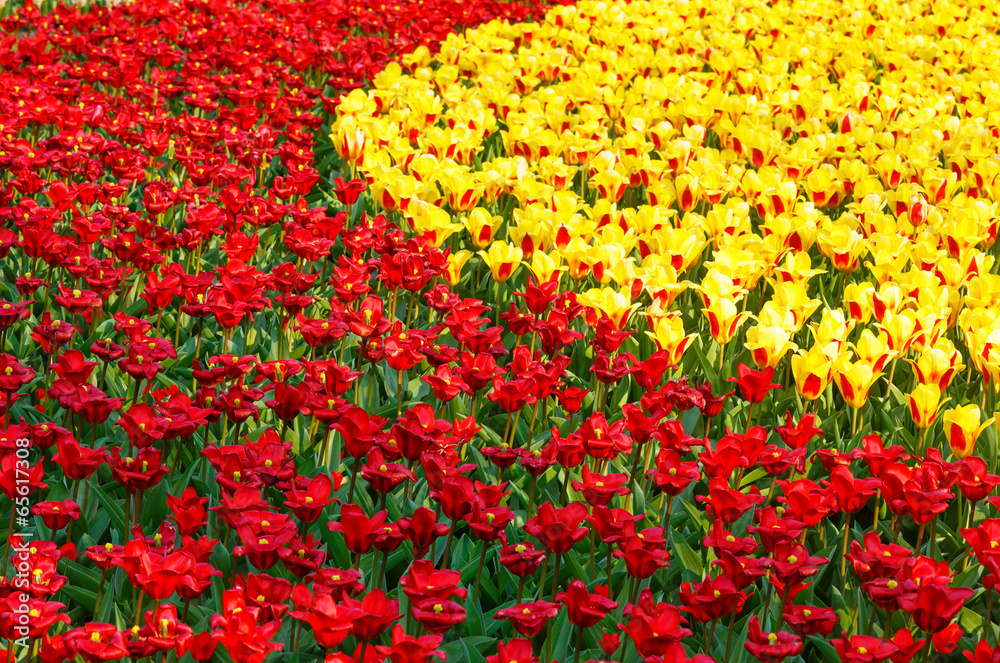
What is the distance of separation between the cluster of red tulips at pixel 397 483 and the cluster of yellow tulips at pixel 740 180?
0.78 feet

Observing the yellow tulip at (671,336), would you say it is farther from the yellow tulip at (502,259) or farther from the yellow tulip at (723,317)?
the yellow tulip at (502,259)

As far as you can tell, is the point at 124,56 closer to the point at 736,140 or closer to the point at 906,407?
the point at 736,140

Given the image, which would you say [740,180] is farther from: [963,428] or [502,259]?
[963,428]

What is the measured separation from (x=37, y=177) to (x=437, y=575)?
3.16 meters

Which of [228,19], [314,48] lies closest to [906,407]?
[314,48]

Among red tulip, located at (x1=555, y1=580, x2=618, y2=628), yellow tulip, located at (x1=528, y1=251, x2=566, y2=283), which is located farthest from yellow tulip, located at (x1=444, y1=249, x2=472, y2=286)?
red tulip, located at (x1=555, y1=580, x2=618, y2=628)

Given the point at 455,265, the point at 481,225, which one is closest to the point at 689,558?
the point at 455,265

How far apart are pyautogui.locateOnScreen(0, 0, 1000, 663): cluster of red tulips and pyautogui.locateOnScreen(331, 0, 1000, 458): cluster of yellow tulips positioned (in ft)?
0.78

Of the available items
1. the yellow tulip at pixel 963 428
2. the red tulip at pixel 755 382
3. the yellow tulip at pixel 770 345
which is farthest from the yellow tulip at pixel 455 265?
the yellow tulip at pixel 963 428

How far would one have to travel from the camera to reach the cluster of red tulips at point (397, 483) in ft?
6.85

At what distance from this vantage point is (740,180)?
199 inches

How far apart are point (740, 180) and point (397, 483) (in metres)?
3.11

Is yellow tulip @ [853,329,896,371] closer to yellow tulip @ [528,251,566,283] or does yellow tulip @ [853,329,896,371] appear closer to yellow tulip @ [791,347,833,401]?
yellow tulip @ [791,347,833,401]

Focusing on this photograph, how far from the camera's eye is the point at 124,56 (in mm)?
6367
